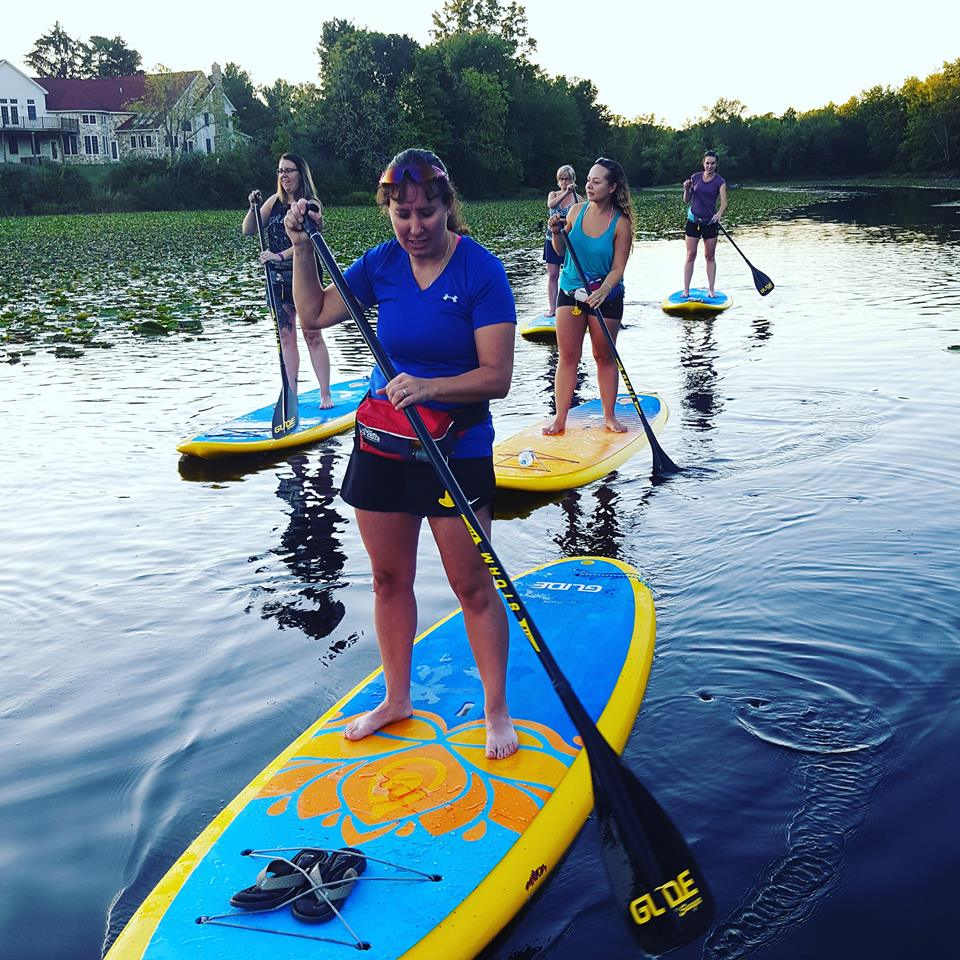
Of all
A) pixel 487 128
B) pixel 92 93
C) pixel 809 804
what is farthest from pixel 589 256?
pixel 92 93

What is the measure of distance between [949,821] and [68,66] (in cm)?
10496

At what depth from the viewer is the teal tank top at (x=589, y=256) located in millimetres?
7020

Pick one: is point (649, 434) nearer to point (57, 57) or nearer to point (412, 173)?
point (412, 173)

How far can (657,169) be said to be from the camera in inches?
2958

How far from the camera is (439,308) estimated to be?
9.89 feet

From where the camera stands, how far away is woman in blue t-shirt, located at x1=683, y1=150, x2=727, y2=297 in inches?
527

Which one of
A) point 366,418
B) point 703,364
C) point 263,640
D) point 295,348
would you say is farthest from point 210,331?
point 366,418

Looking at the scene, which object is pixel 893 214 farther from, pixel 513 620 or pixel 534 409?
pixel 513 620

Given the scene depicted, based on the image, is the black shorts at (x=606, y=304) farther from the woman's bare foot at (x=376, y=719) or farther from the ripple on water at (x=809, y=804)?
the woman's bare foot at (x=376, y=719)

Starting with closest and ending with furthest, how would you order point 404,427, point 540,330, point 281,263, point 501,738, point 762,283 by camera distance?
point 404,427 < point 501,738 < point 281,263 < point 540,330 < point 762,283

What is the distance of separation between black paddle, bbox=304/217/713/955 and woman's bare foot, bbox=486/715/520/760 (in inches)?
17.1

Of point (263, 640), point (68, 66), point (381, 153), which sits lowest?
point (263, 640)

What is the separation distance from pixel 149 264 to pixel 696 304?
1355cm

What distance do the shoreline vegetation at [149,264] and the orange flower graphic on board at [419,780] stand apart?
18.0 feet
